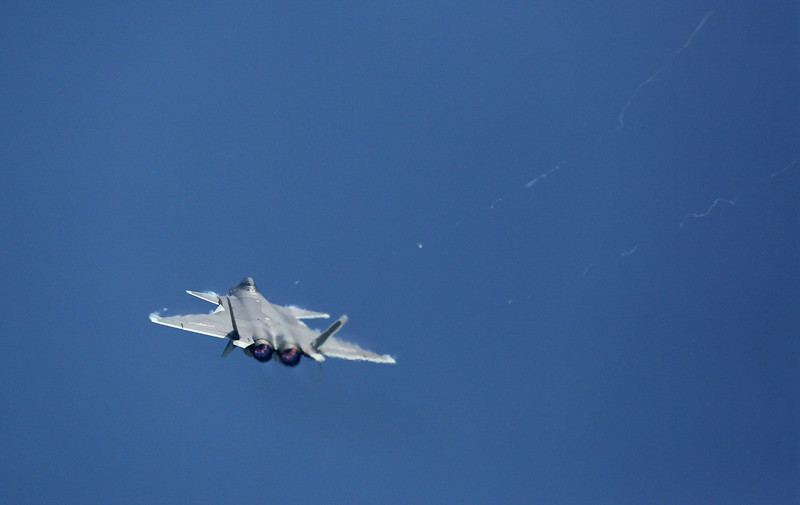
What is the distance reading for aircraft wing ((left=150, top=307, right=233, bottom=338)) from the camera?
141 feet

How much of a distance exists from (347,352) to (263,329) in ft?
13.5

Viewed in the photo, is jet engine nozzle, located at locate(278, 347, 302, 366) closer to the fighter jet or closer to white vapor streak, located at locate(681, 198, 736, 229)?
the fighter jet

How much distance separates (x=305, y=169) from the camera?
5203 cm

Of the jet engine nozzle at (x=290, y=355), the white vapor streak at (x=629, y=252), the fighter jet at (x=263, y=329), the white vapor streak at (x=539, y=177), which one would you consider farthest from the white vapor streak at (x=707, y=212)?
the jet engine nozzle at (x=290, y=355)

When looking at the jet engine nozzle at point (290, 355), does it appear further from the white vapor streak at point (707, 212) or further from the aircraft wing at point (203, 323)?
the white vapor streak at point (707, 212)

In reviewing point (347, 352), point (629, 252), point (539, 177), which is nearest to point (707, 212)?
point (629, 252)

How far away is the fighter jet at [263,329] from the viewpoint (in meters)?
40.2

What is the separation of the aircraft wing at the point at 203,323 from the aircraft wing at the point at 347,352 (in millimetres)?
4453

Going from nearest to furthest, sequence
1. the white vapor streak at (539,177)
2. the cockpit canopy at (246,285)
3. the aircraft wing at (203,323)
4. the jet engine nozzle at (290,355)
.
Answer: the jet engine nozzle at (290,355) < the aircraft wing at (203,323) < the cockpit canopy at (246,285) < the white vapor streak at (539,177)

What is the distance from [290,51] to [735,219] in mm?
25643

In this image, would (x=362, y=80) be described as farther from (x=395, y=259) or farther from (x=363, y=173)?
(x=395, y=259)

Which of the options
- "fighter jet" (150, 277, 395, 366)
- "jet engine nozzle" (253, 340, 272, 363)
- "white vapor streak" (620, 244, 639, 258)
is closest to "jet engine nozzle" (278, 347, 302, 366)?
"fighter jet" (150, 277, 395, 366)

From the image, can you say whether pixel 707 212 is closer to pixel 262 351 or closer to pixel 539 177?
pixel 539 177

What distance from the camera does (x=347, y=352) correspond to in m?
43.8
